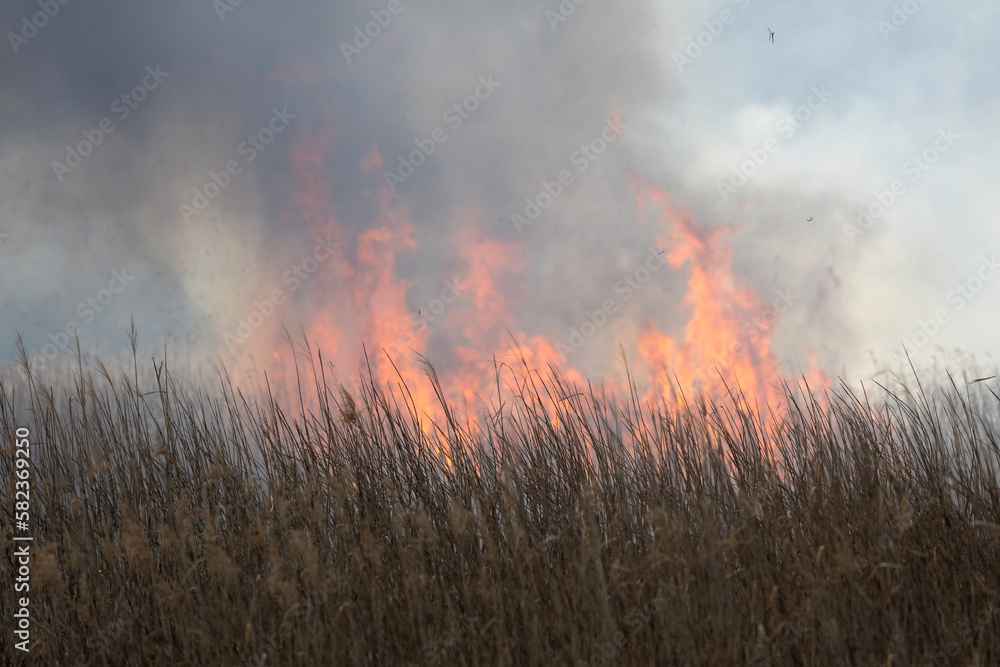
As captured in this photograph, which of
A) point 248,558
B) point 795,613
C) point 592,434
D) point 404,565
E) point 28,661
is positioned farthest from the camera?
point 592,434

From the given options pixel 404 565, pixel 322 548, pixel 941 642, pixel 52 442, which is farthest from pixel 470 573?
pixel 52 442

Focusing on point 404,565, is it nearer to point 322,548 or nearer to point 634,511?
point 322,548

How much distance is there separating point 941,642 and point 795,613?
2.61 feet

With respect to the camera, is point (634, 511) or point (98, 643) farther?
point (634, 511)

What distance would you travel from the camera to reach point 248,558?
3953 millimetres

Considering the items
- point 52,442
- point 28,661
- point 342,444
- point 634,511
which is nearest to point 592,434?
point 634,511

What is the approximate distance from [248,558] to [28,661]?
1.24 m

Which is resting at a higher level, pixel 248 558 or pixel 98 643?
pixel 248 558

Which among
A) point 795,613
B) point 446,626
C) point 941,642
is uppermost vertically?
point 446,626

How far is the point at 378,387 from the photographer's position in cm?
492

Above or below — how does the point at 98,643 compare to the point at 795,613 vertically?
above

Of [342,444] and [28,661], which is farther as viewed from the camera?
[342,444]

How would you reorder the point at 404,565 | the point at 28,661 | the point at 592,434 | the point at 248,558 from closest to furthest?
the point at 404,565
the point at 28,661
the point at 248,558
the point at 592,434

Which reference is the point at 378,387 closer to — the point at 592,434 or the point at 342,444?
the point at 342,444
